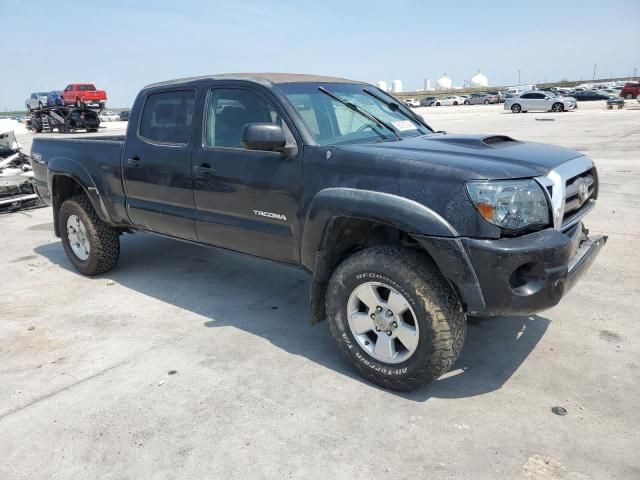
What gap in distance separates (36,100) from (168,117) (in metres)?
A: 40.7

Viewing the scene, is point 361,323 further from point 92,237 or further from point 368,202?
point 92,237

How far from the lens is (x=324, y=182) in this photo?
10.7 ft

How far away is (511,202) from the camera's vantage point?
8.91ft

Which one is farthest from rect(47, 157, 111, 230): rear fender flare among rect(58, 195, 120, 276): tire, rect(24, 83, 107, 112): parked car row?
rect(24, 83, 107, 112): parked car row

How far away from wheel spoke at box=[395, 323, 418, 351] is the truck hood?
920mm

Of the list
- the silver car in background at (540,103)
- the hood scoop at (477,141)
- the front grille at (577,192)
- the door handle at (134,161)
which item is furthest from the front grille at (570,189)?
the silver car in background at (540,103)

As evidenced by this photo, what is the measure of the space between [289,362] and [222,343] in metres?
0.60

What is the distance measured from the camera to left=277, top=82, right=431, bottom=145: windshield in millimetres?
3576

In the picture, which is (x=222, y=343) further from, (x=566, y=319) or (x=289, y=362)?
(x=566, y=319)

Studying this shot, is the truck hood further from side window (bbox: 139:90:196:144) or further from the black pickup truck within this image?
side window (bbox: 139:90:196:144)

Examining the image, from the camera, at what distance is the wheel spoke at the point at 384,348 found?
3.11 meters

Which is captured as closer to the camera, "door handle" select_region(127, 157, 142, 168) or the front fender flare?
the front fender flare

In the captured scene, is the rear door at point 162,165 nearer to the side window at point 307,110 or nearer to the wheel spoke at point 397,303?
the side window at point 307,110

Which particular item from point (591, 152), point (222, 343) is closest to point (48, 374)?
point (222, 343)
